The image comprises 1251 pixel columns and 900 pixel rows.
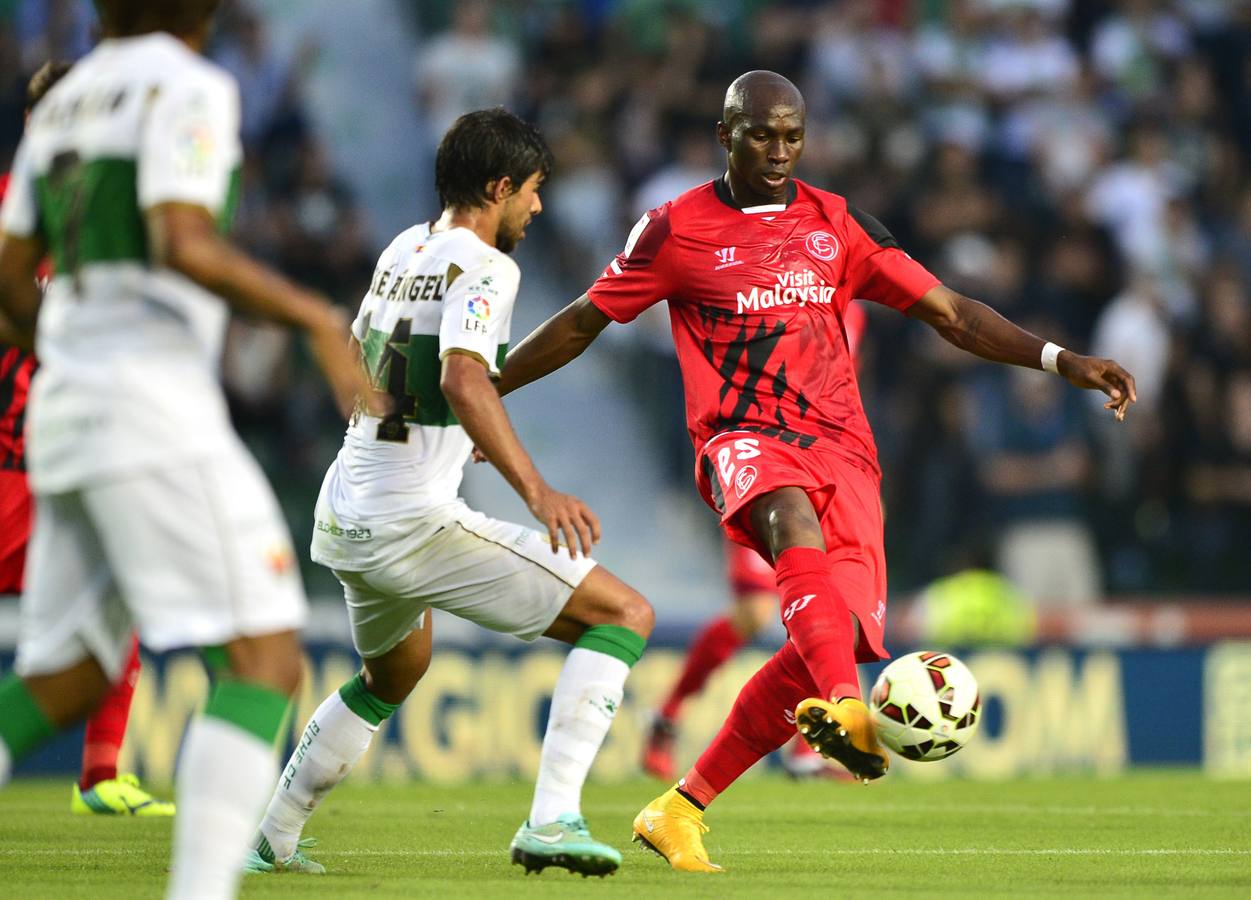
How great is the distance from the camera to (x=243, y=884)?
570 cm

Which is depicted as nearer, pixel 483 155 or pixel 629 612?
pixel 629 612

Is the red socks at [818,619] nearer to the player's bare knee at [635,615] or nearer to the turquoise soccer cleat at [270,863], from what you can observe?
the player's bare knee at [635,615]

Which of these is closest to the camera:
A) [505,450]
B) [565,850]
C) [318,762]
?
[505,450]

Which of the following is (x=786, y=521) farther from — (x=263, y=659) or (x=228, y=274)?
(x=228, y=274)

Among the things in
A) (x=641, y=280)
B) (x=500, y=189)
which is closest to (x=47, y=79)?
(x=500, y=189)

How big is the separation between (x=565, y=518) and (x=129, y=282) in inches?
58.5

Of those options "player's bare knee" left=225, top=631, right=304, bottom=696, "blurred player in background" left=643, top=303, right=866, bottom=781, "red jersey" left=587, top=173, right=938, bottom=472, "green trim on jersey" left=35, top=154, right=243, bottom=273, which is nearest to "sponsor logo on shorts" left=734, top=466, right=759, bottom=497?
"red jersey" left=587, top=173, right=938, bottom=472

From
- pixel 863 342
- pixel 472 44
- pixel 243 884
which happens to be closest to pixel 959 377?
pixel 863 342

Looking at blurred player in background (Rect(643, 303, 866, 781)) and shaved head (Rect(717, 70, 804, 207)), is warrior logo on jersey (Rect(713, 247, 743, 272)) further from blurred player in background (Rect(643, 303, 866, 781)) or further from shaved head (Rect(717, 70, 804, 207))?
blurred player in background (Rect(643, 303, 866, 781))

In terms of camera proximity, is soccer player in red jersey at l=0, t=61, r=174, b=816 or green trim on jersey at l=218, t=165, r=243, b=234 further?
soccer player in red jersey at l=0, t=61, r=174, b=816

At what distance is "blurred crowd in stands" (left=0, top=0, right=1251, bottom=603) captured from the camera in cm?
1348

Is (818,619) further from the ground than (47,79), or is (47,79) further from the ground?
(47,79)

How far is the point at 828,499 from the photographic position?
21.3 ft

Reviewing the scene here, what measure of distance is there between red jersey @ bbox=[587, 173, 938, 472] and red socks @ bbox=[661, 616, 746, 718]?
426cm
